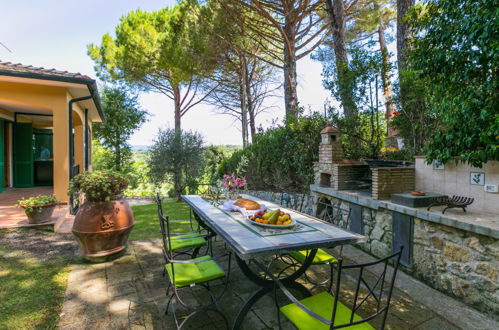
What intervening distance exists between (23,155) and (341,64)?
9.08 metres

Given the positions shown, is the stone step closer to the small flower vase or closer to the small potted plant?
the small potted plant

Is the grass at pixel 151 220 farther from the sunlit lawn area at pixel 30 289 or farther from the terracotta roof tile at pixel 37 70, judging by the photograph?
the terracotta roof tile at pixel 37 70

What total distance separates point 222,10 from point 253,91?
4990mm

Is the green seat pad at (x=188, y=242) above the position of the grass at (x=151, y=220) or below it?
above

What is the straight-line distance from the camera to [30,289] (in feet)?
9.38

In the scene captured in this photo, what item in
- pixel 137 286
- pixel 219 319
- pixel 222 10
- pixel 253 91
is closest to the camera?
pixel 219 319

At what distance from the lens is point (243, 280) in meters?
3.11

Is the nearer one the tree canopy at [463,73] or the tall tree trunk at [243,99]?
the tree canopy at [463,73]

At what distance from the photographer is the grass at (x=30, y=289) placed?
235 cm

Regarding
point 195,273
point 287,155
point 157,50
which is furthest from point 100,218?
point 157,50

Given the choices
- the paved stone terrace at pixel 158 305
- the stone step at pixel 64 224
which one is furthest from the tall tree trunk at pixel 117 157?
the paved stone terrace at pixel 158 305

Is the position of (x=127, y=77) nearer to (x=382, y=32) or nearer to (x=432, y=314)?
(x=382, y=32)

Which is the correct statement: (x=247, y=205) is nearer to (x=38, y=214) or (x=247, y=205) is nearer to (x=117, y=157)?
(x=38, y=214)

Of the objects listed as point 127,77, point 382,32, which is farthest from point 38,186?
point 382,32
